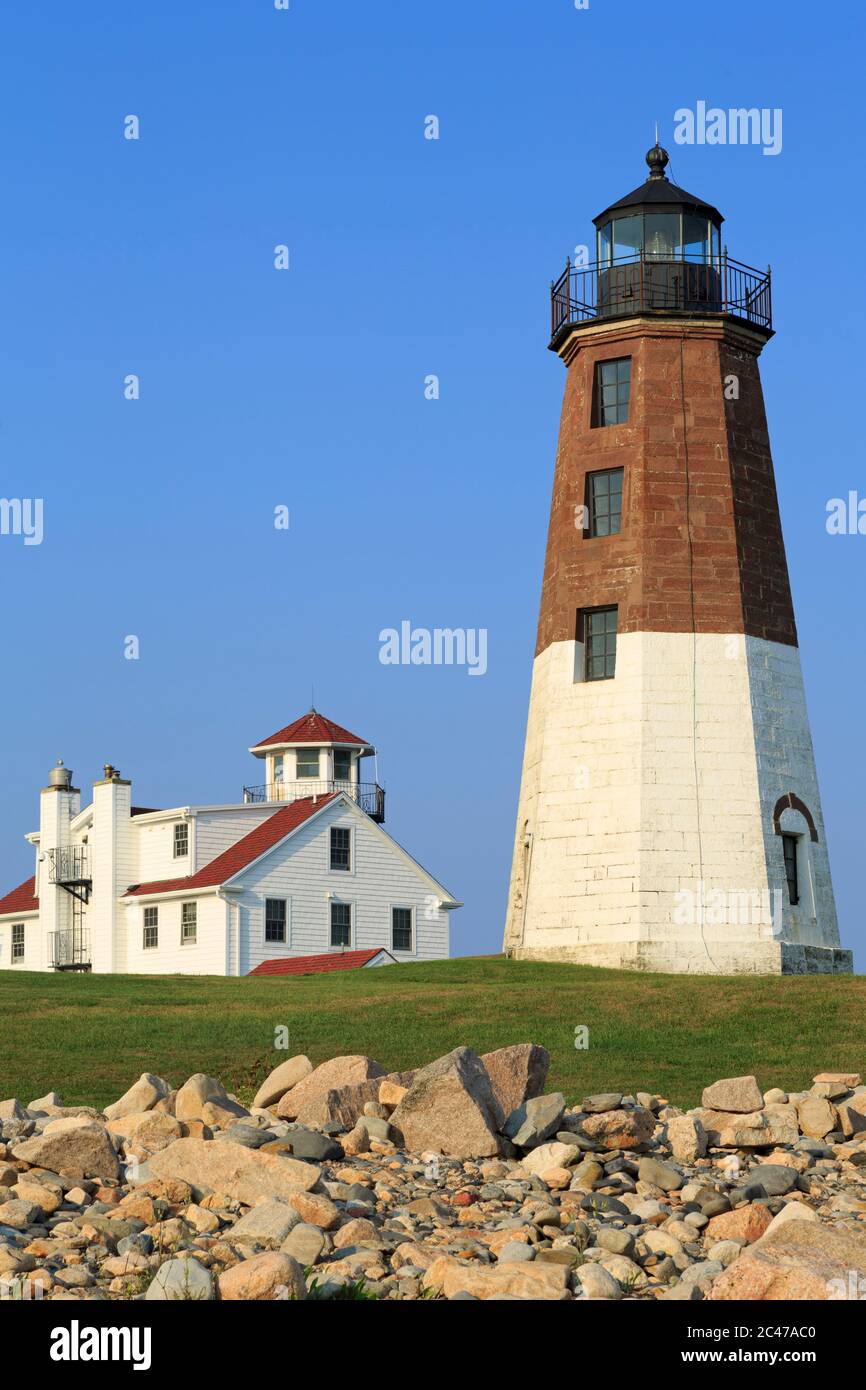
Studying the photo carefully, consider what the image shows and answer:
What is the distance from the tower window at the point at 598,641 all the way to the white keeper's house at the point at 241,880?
1767 cm

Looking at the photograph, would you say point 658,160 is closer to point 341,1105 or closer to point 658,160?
point 658,160

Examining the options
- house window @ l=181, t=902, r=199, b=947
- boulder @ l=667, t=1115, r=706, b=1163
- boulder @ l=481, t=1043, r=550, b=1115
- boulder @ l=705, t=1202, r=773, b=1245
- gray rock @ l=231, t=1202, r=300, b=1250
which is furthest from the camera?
house window @ l=181, t=902, r=199, b=947

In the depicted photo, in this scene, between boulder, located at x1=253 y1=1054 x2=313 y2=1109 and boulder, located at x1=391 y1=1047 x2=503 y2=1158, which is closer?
boulder, located at x1=391 y1=1047 x2=503 y2=1158

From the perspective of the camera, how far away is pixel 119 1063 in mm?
24375

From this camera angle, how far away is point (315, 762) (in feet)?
202

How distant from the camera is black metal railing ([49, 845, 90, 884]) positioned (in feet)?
198

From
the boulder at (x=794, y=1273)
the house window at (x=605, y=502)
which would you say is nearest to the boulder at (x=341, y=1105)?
the boulder at (x=794, y=1273)

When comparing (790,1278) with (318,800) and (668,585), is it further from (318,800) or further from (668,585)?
(318,800)

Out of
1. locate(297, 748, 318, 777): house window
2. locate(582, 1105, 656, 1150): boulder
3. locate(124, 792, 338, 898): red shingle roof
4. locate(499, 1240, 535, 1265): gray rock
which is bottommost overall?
locate(499, 1240, 535, 1265): gray rock

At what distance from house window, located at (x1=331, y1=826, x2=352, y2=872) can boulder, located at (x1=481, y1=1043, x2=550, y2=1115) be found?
3759cm

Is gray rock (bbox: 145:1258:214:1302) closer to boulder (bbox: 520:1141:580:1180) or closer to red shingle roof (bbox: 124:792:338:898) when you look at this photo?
boulder (bbox: 520:1141:580:1180)

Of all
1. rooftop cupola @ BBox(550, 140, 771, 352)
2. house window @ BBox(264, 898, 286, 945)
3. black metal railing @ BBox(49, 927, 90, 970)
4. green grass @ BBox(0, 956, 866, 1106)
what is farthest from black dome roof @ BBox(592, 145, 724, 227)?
black metal railing @ BBox(49, 927, 90, 970)

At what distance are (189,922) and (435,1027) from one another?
29.3m
